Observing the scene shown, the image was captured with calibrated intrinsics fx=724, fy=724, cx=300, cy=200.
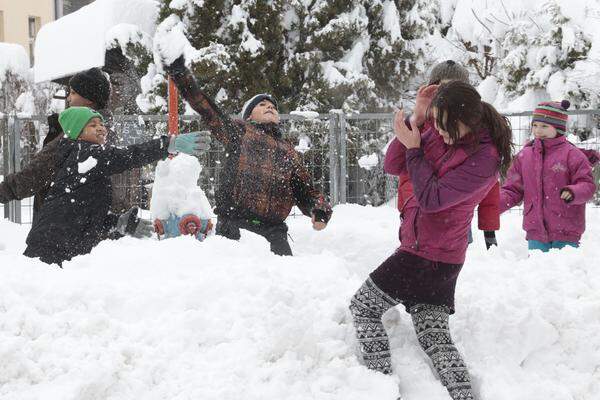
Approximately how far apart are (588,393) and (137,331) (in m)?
2.06

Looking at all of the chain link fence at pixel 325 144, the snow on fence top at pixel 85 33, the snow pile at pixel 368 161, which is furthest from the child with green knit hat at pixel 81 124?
the snow on fence top at pixel 85 33

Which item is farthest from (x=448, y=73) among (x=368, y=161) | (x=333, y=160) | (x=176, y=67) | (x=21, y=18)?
(x=21, y=18)

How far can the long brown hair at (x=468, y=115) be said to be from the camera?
9.71 feet

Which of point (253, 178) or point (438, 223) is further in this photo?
point (253, 178)

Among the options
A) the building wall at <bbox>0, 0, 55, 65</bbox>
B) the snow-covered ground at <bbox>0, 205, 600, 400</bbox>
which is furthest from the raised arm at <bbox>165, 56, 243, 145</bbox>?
the building wall at <bbox>0, 0, 55, 65</bbox>

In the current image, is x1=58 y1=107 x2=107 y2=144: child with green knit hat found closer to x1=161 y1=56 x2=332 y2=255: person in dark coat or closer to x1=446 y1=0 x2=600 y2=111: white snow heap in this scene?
x1=161 y1=56 x2=332 y2=255: person in dark coat

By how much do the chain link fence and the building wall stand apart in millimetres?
21769

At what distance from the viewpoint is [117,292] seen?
3316 millimetres

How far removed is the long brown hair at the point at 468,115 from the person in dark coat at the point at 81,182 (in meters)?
1.63

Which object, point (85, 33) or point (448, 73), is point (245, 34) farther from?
point (448, 73)

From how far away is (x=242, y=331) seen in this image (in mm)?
3168

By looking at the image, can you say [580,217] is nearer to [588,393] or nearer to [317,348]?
[588,393]

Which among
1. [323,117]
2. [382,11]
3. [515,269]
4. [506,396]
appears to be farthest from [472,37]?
[506,396]

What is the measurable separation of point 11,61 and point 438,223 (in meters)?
17.2
